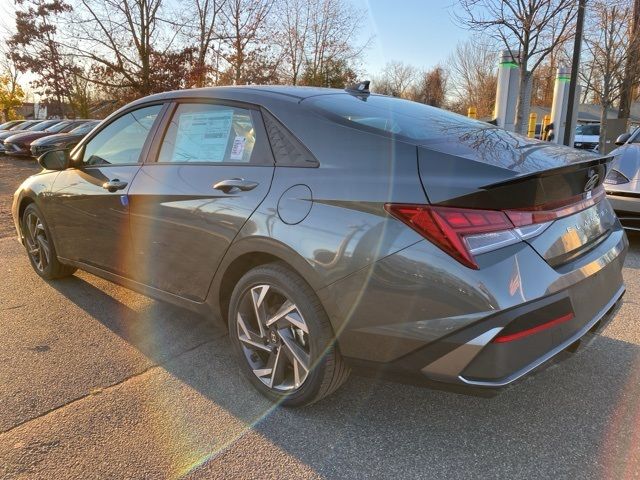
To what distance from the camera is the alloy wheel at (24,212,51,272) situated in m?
4.45

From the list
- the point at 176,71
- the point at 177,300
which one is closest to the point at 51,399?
the point at 177,300

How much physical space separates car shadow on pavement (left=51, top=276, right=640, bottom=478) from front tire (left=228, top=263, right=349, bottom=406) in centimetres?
14

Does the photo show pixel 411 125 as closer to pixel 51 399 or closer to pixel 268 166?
pixel 268 166

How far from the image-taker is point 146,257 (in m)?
3.23

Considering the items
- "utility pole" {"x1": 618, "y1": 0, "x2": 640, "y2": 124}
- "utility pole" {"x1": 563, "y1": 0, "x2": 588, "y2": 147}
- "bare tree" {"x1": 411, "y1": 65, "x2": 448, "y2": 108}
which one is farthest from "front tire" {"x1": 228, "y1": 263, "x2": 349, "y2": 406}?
"bare tree" {"x1": 411, "y1": 65, "x2": 448, "y2": 108}

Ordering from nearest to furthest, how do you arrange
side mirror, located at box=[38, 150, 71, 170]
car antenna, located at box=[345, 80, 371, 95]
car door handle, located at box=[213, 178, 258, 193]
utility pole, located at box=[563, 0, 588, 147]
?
car door handle, located at box=[213, 178, 258, 193] → car antenna, located at box=[345, 80, 371, 95] → side mirror, located at box=[38, 150, 71, 170] → utility pole, located at box=[563, 0, 588, 147]

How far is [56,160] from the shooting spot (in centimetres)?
400

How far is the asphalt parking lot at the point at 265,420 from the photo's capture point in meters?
2.20

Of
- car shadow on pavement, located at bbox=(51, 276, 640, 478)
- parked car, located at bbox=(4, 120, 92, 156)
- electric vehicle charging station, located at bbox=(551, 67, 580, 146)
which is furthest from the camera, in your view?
parked car, located at bbox=(4, 120, 92, 156)

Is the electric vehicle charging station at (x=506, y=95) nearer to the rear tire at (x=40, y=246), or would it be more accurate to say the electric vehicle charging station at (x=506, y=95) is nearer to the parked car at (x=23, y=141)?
the rear tire at (x=40, y=246)

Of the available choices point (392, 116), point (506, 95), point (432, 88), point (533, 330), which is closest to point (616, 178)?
point (392, 116)

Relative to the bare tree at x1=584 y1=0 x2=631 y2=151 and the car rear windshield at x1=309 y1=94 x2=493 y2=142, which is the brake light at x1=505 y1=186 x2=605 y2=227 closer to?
the car rear windshield at x1=309 y1=94 x2=493 y2=142

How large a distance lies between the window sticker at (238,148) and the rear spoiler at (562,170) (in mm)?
1375

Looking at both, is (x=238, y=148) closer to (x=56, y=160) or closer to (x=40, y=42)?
(x=56, y=160)
